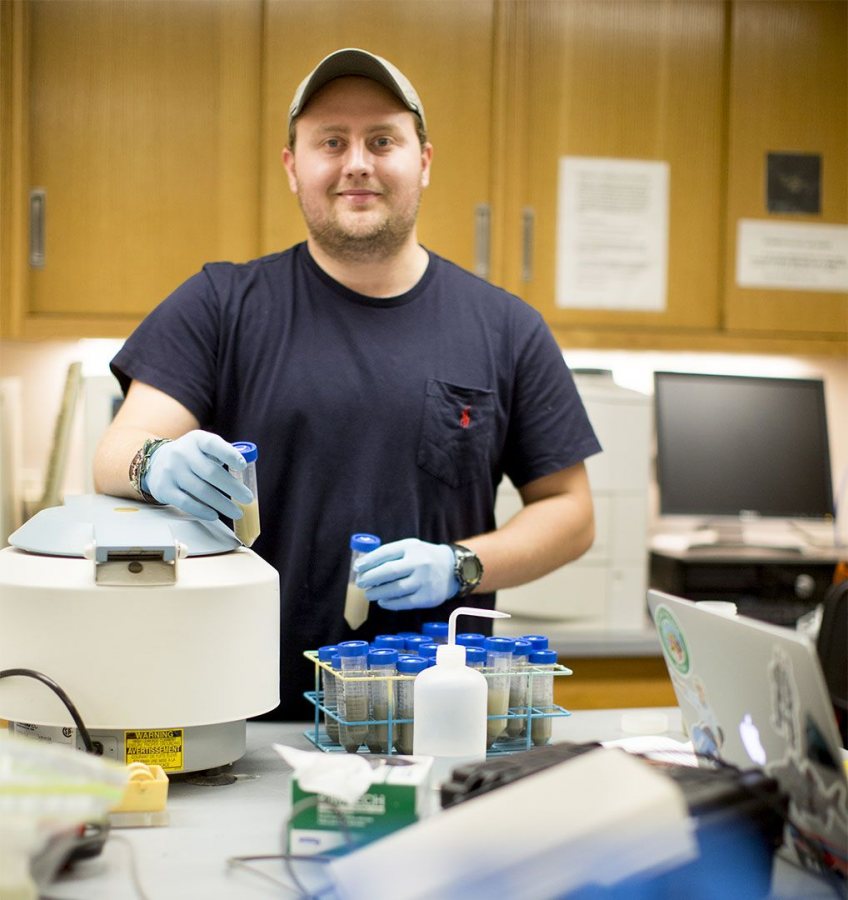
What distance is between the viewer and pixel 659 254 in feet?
9.76

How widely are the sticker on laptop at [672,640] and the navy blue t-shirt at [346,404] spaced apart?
1.96 feet

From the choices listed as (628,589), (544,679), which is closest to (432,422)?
(544,679)

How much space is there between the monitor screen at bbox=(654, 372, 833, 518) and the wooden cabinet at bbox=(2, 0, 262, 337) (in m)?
1.18

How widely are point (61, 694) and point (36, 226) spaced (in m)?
1.91

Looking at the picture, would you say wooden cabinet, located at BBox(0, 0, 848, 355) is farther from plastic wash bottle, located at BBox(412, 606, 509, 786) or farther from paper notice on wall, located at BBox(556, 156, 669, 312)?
plastic wash bottle, located at BBox(412, 606, 509, 786)

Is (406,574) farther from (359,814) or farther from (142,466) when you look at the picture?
(359,814)

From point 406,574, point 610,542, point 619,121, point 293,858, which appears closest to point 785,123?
point 619,121

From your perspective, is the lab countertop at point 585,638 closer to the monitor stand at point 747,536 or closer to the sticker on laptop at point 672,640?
the monitor stand at point 747,536

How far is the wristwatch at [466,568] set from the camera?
4.86ft

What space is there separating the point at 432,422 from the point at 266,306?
1.03 feet

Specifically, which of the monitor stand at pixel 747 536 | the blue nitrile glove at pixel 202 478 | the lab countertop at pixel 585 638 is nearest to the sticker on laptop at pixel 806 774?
the blue nitrile glove at pixel 202 478

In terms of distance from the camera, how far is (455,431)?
171 cm

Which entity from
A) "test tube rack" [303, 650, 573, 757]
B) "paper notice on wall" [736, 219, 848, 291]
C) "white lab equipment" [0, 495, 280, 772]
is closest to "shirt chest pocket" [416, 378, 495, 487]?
"test tube rack" [303, 650, 573, 757]

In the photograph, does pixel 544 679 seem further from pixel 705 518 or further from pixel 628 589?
pixel 705 518
